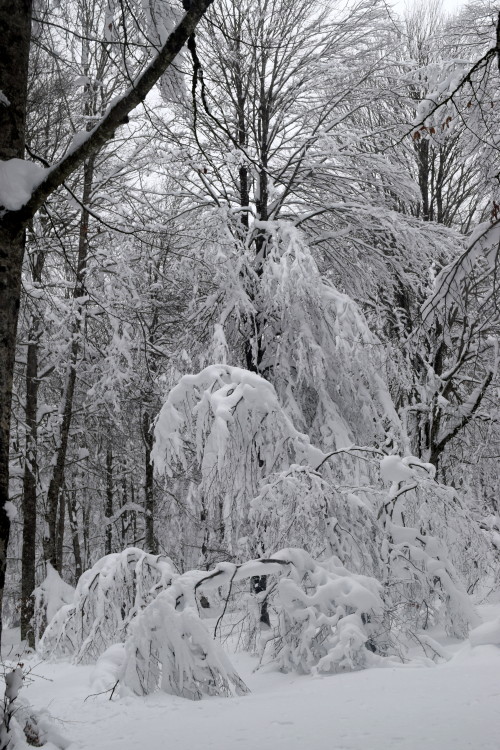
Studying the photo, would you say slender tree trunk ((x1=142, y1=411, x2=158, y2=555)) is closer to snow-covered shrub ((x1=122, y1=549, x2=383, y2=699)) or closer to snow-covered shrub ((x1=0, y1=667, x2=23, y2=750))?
snow-covered shrub ((x1=122, y1=549, x2=383, y2=699))

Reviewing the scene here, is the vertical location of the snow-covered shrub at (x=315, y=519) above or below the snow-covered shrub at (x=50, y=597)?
above

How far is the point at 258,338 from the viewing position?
8.51 meters

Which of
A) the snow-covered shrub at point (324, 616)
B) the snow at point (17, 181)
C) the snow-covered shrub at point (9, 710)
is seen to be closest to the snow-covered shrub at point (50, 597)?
the snow-covered shrub at point (324, 616)

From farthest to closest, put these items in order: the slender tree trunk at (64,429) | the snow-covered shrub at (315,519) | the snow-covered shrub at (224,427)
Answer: the slender tree trunk at (64,429) → the snow-covered shrub at (315,519) → the snow-covered shrub at (224,427)

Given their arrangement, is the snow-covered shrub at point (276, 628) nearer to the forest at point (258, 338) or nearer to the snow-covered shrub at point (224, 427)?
the forest at point (258, 338)

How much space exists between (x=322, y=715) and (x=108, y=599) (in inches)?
101

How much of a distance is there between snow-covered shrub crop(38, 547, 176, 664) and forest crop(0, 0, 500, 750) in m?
0.03

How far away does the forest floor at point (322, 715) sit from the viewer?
2.50 meters

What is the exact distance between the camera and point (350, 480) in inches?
272

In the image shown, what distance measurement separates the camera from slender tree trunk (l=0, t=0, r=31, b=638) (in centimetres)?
229

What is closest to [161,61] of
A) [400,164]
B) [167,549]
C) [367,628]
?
[367,628]

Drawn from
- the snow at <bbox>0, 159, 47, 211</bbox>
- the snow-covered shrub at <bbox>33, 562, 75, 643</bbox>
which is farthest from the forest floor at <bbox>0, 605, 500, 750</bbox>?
the snow-covered shrub at <bbox>33, 562, 75, 643</bbox>

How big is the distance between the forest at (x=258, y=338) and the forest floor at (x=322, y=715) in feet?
0.15

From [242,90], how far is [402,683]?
7.98 m
